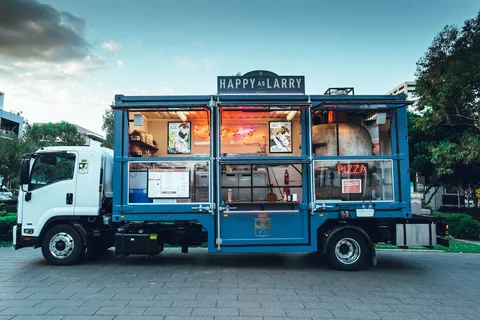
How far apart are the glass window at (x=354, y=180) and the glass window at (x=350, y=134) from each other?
0.34 meters

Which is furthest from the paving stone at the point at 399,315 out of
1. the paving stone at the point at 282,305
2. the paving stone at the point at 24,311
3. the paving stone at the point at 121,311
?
the paving stone at the point at 24,311

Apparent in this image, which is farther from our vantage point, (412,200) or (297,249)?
(412,200)

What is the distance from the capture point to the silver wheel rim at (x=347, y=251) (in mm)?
7117

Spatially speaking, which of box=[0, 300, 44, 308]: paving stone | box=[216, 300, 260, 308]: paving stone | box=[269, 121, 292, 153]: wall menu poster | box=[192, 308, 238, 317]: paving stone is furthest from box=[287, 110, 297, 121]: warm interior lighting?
box=[0, 300, 44, 308]: paving stone

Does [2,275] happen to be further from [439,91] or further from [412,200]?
[439,91]

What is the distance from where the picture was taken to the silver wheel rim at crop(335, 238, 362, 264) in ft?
23.4

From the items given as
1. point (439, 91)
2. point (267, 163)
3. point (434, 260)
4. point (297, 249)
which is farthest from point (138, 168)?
point (439, 91)

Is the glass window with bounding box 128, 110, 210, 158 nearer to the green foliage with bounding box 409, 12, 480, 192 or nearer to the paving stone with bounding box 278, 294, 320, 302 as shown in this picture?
the paving stone with bounding box 278, 294, 320, 302

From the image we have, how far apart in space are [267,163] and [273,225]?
1354 millimetres

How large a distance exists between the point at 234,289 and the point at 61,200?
4.43 metres

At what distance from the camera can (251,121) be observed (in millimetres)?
8445

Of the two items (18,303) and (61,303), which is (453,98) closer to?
(61,303)

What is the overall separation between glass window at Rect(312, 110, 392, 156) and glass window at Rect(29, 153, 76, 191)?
564 cm

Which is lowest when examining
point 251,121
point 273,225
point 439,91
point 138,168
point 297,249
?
point 297,249
